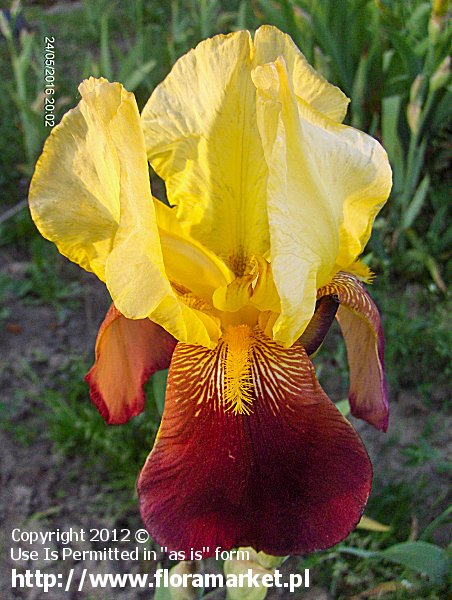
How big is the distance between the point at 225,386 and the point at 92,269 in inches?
12.0

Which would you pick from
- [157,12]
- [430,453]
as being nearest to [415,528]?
[430,453]

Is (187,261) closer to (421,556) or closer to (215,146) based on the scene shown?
(215,146)

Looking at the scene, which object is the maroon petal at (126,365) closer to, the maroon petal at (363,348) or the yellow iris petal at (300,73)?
the maroon petal at (363,348)

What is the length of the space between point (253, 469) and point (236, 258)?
370 mm

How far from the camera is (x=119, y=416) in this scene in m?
1.23

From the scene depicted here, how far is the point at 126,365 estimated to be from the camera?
1233mm

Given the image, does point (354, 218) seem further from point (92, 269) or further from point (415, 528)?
point (415, 528)

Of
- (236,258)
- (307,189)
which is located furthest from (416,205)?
(307,189)

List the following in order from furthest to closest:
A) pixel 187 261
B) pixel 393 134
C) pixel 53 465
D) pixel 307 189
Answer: pixel 393 134 → pixel 53 465 → pixel 187 261 → pixel 307 189

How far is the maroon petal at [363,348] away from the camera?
1.10 meters

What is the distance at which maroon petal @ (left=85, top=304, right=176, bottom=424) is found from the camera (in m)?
1.19

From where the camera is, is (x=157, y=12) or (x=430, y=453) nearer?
(x=430, y=453)

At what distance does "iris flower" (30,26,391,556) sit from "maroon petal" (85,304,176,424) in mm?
→ 49

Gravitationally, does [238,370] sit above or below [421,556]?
above
